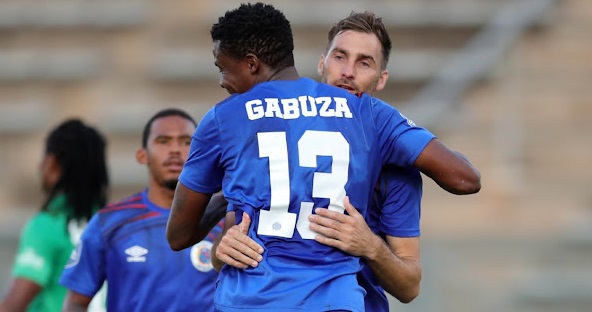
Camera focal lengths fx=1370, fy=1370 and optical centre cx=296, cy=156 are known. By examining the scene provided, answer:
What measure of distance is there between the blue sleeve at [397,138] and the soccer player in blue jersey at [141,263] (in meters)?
1.73

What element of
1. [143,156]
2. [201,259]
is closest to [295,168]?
[201,259]

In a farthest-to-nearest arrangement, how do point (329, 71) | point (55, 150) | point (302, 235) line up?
1. point (55, 150)
2. point (329, 71)
3. point (302, 235)

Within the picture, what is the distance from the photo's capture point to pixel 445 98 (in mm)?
13273

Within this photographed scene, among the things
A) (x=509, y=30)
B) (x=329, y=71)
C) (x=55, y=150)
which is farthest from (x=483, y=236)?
(x=329, y=71)

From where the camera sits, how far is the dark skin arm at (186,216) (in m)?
5.00

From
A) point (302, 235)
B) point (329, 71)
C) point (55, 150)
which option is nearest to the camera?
point (302, 235)

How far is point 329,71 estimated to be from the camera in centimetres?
534

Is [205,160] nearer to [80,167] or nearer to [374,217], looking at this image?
[374,217]

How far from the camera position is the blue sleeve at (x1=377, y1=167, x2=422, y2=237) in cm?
506

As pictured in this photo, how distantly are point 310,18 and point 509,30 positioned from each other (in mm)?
2092

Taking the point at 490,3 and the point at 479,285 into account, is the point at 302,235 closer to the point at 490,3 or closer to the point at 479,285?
the point at 479,285

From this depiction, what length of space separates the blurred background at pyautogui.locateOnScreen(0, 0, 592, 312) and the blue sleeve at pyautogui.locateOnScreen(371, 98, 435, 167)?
6.70 meters

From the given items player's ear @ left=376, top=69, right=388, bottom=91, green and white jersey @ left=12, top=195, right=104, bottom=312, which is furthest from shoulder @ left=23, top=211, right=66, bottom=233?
player's ear @ left=376, top=69, right=388, bottom=91

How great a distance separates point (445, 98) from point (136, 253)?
7.27m
